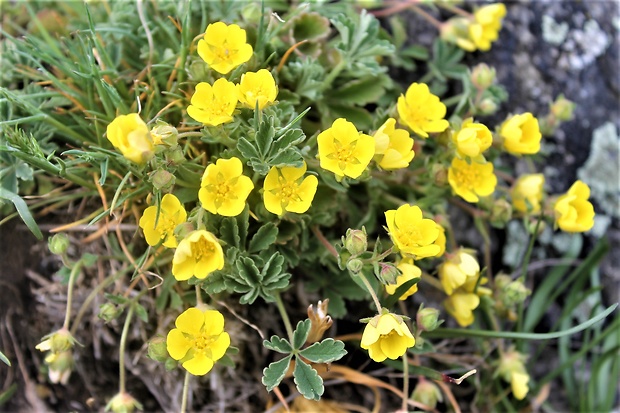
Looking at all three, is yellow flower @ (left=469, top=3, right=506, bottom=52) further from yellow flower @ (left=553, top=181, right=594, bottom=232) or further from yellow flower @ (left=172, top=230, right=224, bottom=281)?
yellow flower @ (left=172, top=230, right=224, bottom=281)

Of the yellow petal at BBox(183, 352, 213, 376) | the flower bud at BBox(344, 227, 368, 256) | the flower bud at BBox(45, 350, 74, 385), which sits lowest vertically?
the flower bud at BBox(45, 350, 74, 385)

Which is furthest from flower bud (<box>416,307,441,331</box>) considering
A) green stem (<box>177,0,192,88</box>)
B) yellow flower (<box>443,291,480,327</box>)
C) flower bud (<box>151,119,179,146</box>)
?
green stem (<box>177,0,192,88</box>)

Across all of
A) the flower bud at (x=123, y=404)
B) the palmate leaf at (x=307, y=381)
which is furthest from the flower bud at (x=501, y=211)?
the flower bud at (x=123, y=404)

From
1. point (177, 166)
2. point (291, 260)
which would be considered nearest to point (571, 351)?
point (291, 260)

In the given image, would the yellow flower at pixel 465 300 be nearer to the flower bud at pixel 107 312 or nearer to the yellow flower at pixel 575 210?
the yellow flower at pixel 575 210

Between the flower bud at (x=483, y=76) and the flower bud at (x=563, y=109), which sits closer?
the flower bud at (x=483, y=76)

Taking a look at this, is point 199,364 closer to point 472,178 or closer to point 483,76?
point 472,178

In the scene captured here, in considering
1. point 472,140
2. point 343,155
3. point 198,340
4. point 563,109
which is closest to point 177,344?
point 198,340
